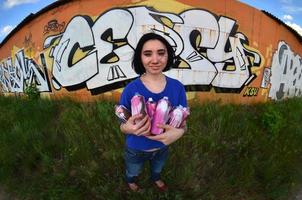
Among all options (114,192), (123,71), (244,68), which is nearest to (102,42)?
(123,71)

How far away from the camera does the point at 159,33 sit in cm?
944

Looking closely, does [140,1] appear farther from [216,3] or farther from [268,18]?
[268,18]

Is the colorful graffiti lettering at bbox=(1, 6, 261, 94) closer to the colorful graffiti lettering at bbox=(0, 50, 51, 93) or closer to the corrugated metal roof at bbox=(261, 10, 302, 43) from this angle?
the colorful graffiti lettering at bbox=(0, 50, 51, 93)

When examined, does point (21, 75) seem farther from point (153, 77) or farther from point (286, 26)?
point (153, 77)

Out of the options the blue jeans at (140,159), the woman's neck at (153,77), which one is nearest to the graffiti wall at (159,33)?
the blue jeans at (140,159)

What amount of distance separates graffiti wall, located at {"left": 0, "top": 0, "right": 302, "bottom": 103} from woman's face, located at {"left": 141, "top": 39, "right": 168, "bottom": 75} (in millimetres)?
6164

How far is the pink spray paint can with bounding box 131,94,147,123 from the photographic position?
2.88m

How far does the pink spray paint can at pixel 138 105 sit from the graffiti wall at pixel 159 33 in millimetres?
6249

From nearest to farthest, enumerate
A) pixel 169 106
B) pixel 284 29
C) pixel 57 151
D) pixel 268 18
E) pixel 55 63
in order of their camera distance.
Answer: pixel 169 106 < pixel 57 151 < pixel 55 63 < pixel 268 18 < pixel 284 29

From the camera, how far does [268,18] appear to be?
1143cm

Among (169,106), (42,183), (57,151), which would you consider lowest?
(42,183)

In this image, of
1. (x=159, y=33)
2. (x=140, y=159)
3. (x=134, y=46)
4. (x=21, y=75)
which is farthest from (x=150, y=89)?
(x=21, y=75)

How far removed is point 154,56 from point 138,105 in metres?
0.47

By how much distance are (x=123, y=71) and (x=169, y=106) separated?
6.60 m
